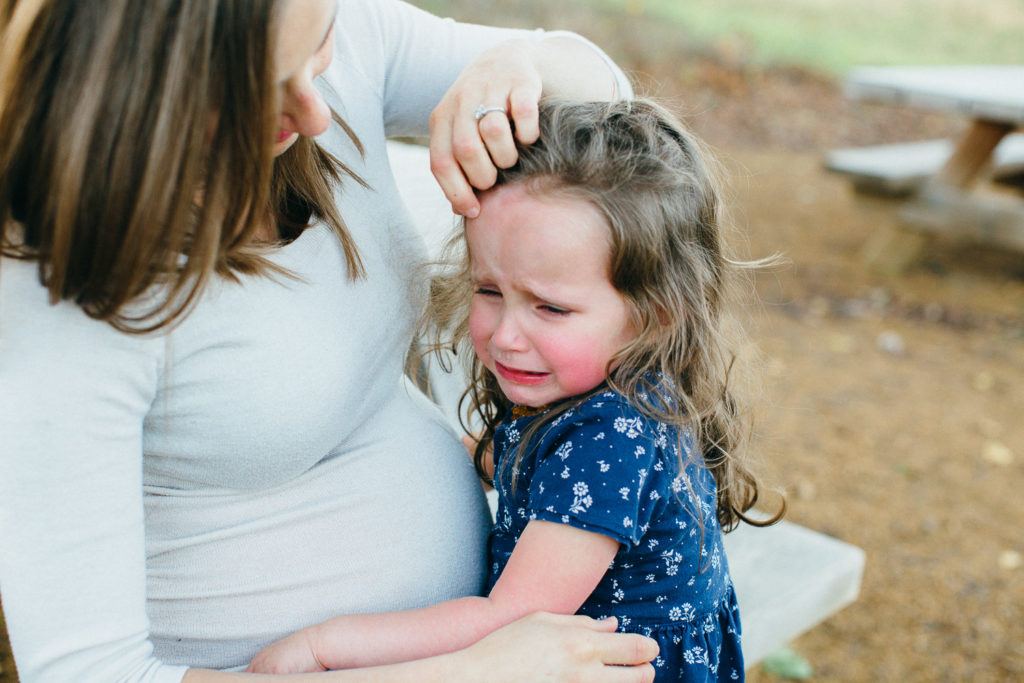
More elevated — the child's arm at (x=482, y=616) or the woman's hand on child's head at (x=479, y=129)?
the woman's hand on child's head at (x=479, y=129)

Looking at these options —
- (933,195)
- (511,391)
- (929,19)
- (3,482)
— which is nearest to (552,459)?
(511,391)

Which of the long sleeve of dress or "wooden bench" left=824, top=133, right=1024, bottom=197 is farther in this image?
"wooden bench" left=824, top=133, right=1024, bottom=197

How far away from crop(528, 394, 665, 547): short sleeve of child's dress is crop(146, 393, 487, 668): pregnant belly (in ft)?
0.72

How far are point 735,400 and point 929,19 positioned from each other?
624 inches

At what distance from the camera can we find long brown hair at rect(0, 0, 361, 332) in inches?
39.3

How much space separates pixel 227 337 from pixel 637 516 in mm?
614

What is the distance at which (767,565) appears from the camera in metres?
2.18

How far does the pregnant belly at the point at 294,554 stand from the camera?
54.4 inches

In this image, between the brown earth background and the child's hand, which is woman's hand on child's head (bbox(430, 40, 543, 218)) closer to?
the brown earth background

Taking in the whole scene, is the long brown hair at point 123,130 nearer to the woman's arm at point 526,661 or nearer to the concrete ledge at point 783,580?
the woman's arm at point 526,661

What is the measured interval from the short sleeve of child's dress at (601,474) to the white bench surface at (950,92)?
15.8ft

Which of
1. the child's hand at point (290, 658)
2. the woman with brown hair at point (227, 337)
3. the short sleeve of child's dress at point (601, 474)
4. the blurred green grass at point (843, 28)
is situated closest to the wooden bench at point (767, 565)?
the woman with brown hair at point (227, 337)

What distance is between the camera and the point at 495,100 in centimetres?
144

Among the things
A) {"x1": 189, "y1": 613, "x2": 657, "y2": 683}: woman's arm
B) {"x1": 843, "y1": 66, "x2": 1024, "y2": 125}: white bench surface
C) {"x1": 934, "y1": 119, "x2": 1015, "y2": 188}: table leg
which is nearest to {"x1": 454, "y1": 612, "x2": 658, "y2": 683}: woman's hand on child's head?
{"x1": 189, "y1": 613, "x2": 657, "y2": 683}: woman's arm
